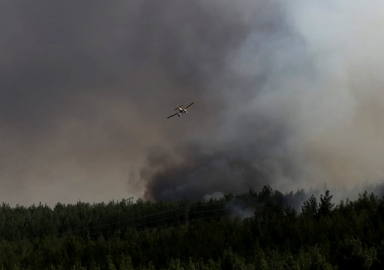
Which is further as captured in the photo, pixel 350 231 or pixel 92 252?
pixel 92 252

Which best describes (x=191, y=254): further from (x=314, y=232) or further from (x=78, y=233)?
(x=78, y=233)

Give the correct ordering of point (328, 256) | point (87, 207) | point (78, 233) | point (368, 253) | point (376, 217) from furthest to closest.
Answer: point (87, 207)
point (78, 233)
point (376, 217)
point (328, 256)
point (368, 253)

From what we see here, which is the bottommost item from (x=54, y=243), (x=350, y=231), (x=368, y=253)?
(x=368, y=253)

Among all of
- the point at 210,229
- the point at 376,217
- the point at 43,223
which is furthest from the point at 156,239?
the point at 43,223

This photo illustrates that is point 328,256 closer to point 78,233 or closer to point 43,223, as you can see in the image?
point 78,233

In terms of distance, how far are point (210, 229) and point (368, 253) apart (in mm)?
30654

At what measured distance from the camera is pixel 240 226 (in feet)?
244

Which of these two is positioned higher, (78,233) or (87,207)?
(87,207)

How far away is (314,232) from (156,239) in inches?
746

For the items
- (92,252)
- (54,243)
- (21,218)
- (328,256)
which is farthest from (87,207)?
(328,256)

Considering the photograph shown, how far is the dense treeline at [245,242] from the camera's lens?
4750 centimetres

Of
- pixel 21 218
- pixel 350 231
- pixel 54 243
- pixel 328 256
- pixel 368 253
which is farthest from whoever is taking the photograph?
pixel 21 218

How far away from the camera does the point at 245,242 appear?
6731 cm

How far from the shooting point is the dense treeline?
47500 mm
